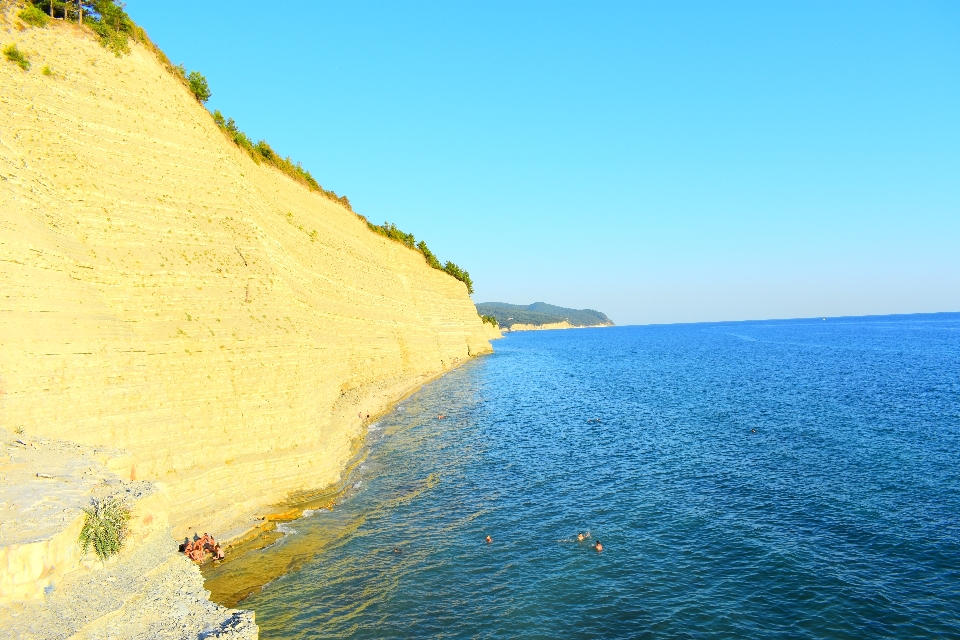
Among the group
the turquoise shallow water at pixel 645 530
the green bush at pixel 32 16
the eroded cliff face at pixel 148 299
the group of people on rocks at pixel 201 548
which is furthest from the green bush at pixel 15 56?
the turquoise shallow water at pixel 645 530

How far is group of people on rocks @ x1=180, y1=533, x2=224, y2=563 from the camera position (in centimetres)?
1859

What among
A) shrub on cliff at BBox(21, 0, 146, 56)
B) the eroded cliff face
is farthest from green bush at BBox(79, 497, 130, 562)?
shrub on cliff at BBox(21, 0, 146, 56)

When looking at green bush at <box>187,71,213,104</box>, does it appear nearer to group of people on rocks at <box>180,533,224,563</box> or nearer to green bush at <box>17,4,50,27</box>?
green bush at <box>17,4,50,27</box>

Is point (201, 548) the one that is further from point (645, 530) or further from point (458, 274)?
point (458, 274)

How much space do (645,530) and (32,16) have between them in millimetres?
38330

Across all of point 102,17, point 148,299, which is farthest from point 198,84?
point 148,299

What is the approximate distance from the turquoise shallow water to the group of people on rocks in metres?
2.45

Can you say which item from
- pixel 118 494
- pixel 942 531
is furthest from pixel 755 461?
pixel 118 494

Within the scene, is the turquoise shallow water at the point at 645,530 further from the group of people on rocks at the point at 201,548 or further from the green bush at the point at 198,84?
the green bush at the point at 198,84

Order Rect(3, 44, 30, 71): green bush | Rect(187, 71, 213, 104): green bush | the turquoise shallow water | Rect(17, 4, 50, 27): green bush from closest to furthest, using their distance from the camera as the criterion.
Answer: the turquoise shallow water → Rect(3, 44, 30, 71): green bush → Rect(17, 4, 50, 27): green bush → Rect(187, 71, 213, 104): green bush

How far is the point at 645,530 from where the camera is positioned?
72.7 feet

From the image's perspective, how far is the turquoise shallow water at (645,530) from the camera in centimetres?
1622

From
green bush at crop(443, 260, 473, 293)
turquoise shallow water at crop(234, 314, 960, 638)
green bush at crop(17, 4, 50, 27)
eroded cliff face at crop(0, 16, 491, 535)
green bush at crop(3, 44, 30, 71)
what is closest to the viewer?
turquoise shallow water at crop(234, 314, 960, 638)

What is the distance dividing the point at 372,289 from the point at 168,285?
110ft
